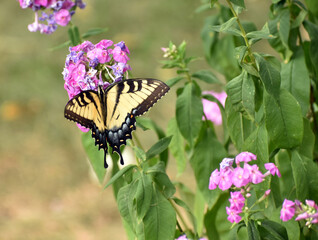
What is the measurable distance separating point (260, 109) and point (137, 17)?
16.3 ft

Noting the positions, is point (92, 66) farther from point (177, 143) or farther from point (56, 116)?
point (56, 116)

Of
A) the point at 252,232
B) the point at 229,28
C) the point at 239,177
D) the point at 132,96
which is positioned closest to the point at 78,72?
the point at 132,96

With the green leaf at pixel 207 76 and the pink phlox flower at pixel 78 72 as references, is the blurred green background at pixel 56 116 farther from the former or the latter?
the pink phlox flower at pixel 78 72

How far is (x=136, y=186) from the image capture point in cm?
198

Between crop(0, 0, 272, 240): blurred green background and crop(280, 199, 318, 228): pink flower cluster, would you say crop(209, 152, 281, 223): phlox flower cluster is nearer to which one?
crop(280, 199, 318, 228): pink flower cluster

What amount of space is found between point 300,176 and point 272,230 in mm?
226

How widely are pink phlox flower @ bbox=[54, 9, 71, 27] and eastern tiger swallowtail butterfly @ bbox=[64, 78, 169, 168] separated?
479 mm

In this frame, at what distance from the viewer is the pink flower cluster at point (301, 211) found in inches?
68.2

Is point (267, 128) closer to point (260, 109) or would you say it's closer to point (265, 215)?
point (260, 109)

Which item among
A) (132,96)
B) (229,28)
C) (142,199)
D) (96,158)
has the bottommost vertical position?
(142,199)

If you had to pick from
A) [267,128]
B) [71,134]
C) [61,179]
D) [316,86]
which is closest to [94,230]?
[61,179]

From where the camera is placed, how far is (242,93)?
1.87 meters

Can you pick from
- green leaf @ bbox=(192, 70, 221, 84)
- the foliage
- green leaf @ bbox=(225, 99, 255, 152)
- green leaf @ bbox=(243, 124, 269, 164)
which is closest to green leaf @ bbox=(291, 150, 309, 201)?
the foliage

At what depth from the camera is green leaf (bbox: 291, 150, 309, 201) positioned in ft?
6.36
